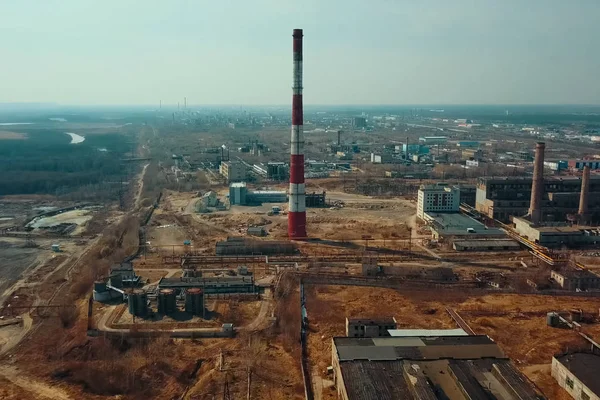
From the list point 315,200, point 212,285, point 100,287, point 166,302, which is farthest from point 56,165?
point 166,302

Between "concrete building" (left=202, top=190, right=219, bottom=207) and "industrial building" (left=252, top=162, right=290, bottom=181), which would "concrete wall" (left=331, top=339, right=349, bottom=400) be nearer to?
"concrete building" (left=202, top=190, right=219, bottom=207)

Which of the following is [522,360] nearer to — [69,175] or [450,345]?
[450,345]

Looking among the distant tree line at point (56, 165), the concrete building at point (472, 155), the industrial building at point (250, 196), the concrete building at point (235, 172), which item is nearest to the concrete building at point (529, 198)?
the industrial building at point (250, 196)

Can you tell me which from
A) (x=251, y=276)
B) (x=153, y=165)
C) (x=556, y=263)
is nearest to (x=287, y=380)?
(x=251, y=276)

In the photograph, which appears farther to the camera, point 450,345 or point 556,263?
point 556,263

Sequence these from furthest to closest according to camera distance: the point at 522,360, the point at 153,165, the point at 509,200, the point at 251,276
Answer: the point at 153,165 < the point at 509,200 < the point at 251,276 < the point at 522,360

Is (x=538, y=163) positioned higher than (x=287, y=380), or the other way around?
(x=538, y=163)
